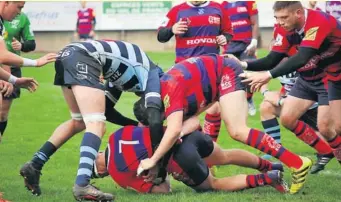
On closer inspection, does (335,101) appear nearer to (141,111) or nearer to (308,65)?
(308,65)

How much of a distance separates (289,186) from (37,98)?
35.5 ft

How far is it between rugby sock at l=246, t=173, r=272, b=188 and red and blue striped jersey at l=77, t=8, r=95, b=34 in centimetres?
2524

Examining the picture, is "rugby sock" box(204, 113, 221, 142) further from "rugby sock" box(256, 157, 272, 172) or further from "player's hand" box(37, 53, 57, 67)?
"player's hand" box(37, 53, 57, 67)

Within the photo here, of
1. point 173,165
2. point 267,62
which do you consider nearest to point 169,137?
point 173,165

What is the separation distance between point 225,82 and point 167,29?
115 inches

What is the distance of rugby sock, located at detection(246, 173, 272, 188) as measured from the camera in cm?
707

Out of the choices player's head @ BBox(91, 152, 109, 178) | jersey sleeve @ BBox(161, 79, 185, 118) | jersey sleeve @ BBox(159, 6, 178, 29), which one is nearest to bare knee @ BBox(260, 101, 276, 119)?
jersey sleeve @ BBox(159, 6, 178, 29)

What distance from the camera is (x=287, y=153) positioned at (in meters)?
7.11

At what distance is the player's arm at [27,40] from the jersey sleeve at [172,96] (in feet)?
14.1

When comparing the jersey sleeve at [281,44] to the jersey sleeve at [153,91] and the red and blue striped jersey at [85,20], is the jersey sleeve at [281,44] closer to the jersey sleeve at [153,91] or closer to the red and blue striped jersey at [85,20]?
the jersey sleeve at [153,91]

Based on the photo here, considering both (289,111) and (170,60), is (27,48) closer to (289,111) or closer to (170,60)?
(289,111)

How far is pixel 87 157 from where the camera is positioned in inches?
Result: 266

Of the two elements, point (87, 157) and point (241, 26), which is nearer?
point (87, 157)

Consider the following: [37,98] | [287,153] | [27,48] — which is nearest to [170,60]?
[37,98]
